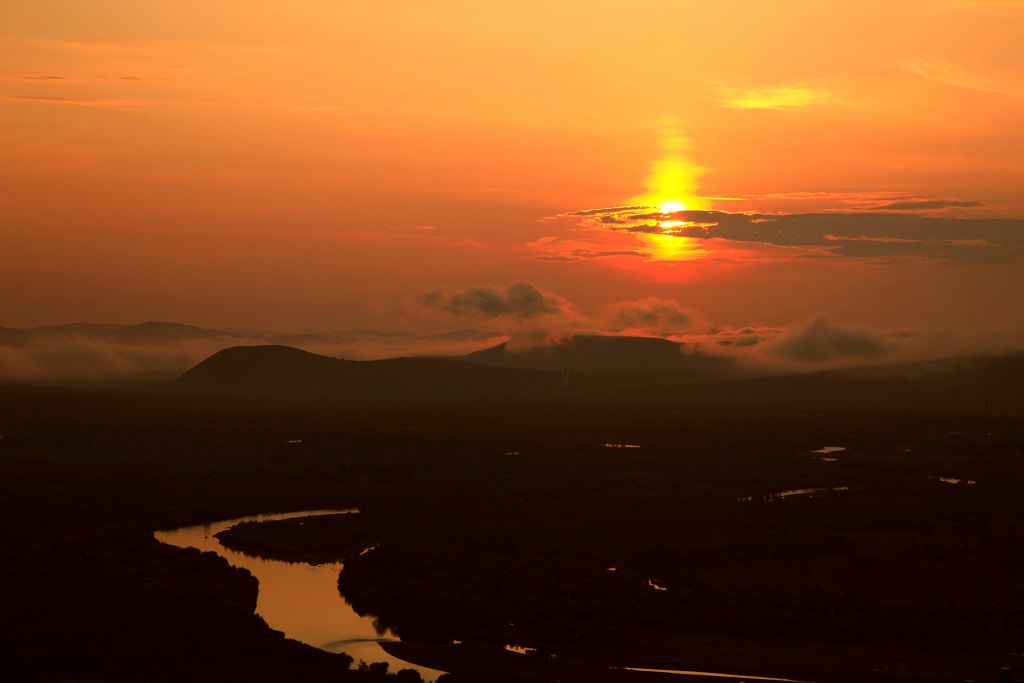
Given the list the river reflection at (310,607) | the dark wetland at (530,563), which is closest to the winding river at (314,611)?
the river reflection at (310,607)

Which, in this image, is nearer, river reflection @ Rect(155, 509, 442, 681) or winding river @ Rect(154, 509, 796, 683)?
winding river @ Rect(154, 509, 796, 683)

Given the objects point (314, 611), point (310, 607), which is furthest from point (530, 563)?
point (314, 611)

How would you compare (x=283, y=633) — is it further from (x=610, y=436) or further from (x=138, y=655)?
(x=610, y=436)

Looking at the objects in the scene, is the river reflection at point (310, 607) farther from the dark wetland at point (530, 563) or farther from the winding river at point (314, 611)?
the dark wetland at point (530, 563)

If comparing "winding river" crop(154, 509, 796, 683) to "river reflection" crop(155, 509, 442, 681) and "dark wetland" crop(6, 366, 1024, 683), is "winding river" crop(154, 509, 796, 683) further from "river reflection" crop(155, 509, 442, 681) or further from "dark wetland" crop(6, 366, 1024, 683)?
"dark wetland" crop(6, 366, 1024, 683)

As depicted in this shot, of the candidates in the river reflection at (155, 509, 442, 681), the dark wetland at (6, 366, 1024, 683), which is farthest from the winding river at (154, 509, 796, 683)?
the dark wetland at (6, 366, 1024, 683)

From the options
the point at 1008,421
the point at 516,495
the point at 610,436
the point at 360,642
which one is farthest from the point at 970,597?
the point at 1008,421

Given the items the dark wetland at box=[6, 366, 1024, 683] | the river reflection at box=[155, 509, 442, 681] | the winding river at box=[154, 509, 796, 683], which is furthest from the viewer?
the river reflection at box=[155, 509, 442, 681]
